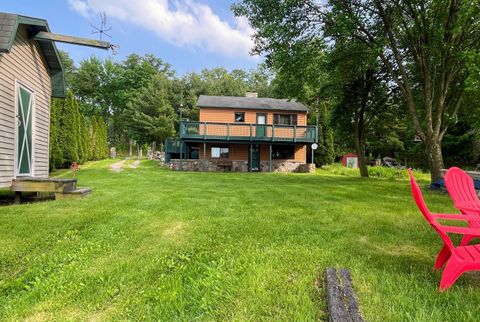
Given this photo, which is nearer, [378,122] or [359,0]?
[359,0]

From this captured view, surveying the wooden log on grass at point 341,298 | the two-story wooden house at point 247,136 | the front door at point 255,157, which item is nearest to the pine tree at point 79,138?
the two-story wooden house at point 247,136

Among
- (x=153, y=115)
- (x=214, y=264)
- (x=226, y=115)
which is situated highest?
(x=153, y=115)

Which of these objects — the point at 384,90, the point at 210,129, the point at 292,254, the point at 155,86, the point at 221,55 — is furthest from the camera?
the point at 221,55

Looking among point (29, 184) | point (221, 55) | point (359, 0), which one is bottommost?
point (29, 184)

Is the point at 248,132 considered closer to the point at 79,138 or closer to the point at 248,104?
the point at 248,104

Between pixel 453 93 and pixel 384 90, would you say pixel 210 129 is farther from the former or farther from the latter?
pixel 453 93

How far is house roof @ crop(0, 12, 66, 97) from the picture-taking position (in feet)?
19.0

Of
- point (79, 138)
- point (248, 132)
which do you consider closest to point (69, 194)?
point (248, 132)

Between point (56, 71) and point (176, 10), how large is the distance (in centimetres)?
1065

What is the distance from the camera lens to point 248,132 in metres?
19.3

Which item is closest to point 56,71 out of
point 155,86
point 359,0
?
point 359,0

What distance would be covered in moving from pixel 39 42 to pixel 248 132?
12906 millimetres

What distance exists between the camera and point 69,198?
6.64 meters

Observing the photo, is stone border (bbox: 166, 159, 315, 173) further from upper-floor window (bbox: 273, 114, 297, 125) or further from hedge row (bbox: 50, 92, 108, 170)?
hedge row (bbox: 50, 92, 108, 170)
